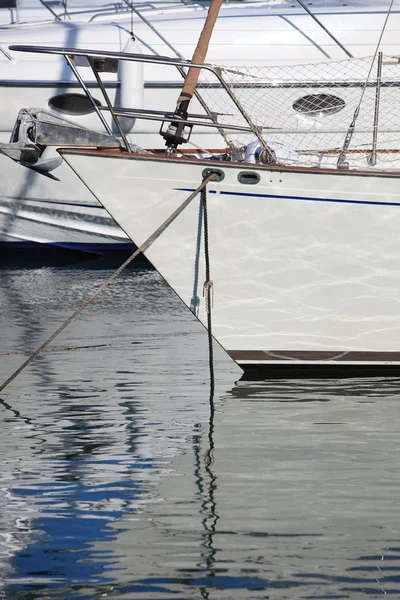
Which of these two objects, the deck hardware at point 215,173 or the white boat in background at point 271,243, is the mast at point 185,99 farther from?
the deck hardware at point 215,173

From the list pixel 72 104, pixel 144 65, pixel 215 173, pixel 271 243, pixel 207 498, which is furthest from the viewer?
pixel 72 104

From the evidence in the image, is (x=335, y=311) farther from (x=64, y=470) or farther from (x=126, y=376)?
(x=64, y=470)

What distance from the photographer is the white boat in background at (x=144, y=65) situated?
47.0ft

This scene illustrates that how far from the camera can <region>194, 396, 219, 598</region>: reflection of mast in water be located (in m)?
4.93

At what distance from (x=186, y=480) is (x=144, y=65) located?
9251 mm

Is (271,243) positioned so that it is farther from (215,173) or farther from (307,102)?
(307,102)

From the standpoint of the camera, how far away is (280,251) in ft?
26.5

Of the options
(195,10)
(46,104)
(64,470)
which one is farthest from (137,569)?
(195,10)

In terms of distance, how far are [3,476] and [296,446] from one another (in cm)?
178

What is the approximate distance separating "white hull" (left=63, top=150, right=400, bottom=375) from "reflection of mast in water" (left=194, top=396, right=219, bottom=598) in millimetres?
1368

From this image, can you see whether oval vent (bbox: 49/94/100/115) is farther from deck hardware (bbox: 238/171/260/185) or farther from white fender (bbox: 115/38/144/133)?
deck hardware (bbox: 238/171/260/185)

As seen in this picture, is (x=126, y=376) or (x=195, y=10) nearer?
(x=126, y=376)

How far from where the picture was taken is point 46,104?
47.5 ft

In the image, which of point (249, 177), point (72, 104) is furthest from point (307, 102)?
point (249, 177)
